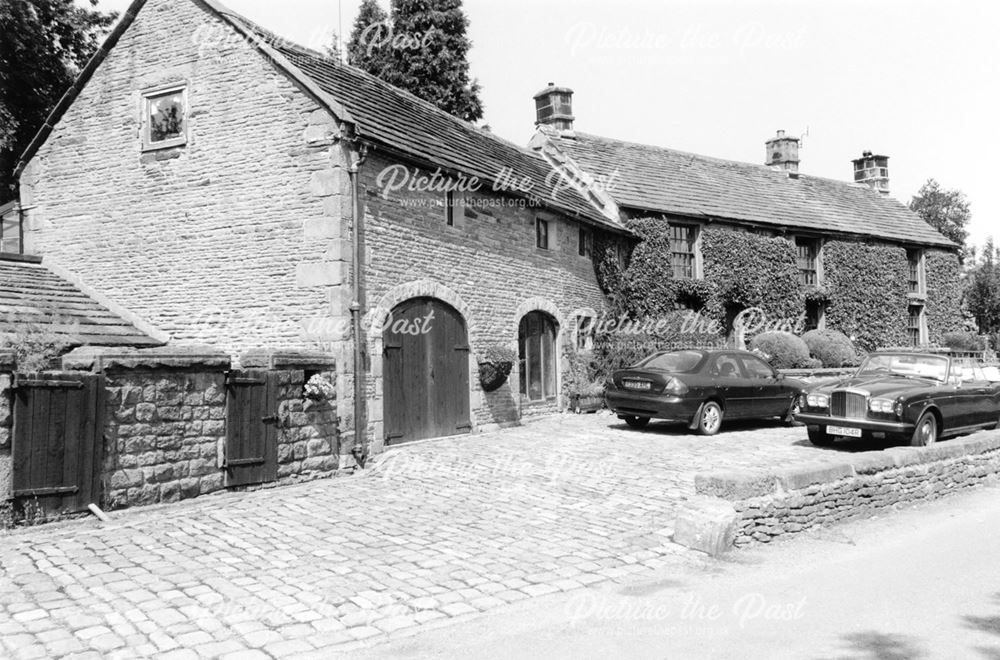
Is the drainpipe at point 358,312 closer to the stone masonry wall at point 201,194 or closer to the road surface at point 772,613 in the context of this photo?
the stone masonry wall at point 201,194

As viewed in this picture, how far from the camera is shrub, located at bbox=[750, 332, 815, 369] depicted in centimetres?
2177

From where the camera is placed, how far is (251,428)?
367 inches

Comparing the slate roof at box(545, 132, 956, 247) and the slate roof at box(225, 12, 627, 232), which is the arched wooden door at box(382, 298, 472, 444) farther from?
the slate roof at box(545, 132, 956, 247)

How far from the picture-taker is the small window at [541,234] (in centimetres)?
1706

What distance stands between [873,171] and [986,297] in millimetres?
16813

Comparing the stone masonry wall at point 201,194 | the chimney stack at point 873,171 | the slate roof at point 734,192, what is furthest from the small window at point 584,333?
the chimney stack at point 873,171

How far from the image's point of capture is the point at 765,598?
5457mm

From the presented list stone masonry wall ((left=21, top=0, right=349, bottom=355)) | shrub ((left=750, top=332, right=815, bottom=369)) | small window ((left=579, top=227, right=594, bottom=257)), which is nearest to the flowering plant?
stone masonry wall ((left=21, top=0, right=349, bottom=355))

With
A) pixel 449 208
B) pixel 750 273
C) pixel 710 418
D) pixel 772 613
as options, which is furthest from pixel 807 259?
pixel 772 613

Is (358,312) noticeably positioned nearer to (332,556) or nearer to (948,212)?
(332,556)

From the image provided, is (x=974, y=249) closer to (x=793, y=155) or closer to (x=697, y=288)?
(x=793, y=155)

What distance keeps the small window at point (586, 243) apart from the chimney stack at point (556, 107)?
576 cm

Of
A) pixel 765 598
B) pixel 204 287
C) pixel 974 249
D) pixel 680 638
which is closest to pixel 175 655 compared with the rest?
pixel 680 638

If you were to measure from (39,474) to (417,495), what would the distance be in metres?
3.92
